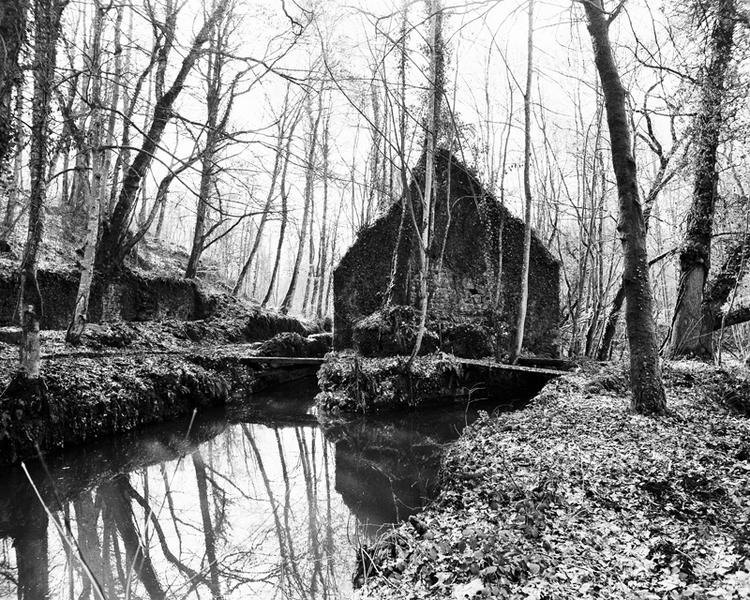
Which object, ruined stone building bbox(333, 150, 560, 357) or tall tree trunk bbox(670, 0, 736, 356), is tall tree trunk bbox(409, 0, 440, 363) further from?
tall tree trunk bbox(670, 0, 736, 356)

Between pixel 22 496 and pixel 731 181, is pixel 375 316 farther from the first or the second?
pixel 731 181

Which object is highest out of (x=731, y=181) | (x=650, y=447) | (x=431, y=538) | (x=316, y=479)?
(x=731, y=181)

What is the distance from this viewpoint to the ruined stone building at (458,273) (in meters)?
14.6

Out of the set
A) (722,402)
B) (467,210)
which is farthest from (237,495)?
(467,210)

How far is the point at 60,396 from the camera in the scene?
274 inches

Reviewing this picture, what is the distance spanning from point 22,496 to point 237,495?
252cm

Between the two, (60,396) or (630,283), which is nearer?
(630,283)

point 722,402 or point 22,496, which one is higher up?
point 722,402

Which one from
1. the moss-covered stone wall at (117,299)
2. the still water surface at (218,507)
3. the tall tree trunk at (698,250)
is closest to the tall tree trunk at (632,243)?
the still water surface at (218,507)

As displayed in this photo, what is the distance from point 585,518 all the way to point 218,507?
4063mm

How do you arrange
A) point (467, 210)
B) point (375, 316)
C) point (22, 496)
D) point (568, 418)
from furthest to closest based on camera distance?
point (467, 210)
point (375, 316)
point (568, 418)
point (22, 496)

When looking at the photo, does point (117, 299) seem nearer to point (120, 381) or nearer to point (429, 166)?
point (120, 381)

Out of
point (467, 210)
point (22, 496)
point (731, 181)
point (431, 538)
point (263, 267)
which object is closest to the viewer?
point (431, 538)

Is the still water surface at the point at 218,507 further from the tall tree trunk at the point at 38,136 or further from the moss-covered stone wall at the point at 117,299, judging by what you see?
the moss-covered stone wall at the point at 117,299
